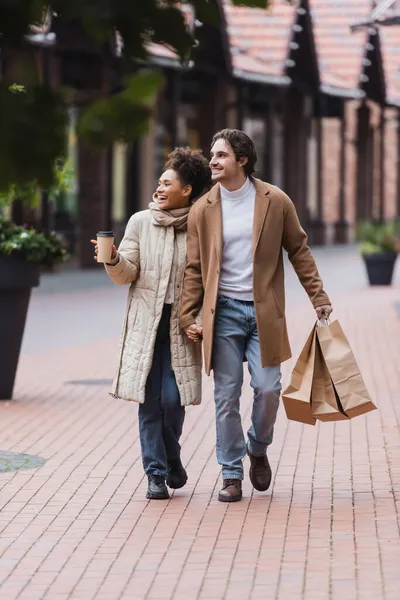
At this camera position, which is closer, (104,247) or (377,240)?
(104,247)

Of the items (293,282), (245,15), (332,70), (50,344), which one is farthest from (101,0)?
(332,70)

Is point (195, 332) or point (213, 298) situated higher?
point (213, 298)

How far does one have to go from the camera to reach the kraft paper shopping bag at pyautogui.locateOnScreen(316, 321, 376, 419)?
22.4ft

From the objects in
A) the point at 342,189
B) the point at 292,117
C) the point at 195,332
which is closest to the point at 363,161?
the point at 342,189

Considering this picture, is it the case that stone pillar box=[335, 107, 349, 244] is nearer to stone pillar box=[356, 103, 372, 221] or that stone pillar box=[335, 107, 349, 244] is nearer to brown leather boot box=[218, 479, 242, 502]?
stone pillar box=[356, 103, 372, 221]

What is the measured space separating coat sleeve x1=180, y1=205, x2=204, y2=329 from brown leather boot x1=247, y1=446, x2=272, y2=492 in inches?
28.7

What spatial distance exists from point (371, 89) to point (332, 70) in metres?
2.53

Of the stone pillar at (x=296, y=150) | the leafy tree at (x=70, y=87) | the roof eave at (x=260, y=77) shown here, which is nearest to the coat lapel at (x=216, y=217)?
the leafy tree at (x=70, y=87)

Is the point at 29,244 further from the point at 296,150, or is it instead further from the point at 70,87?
the point at 296,150

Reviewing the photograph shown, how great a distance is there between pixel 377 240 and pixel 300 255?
1834 cm

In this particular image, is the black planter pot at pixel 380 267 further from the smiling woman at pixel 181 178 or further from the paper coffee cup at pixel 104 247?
the paper coffee cup at pixel 104 247

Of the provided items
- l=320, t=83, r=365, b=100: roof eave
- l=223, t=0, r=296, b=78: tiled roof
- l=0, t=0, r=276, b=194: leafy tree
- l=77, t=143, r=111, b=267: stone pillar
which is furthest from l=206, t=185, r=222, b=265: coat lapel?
l=320, t=83, r=365, b=100: roof eave

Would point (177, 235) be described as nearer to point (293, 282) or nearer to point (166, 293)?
point (166, 293)

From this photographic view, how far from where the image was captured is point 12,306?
418 inches
